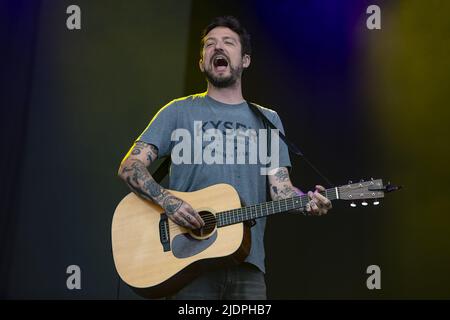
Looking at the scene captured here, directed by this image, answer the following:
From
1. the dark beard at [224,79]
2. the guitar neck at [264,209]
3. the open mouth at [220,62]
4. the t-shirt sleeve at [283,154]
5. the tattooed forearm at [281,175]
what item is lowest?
the guitar neck at [264,209]

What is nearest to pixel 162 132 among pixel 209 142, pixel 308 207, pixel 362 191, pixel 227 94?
pixel 209 142

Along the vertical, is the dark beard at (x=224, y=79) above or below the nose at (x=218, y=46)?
below

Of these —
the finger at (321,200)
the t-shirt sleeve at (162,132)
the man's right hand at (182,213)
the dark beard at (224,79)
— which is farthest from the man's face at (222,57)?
the finger at (321,200)

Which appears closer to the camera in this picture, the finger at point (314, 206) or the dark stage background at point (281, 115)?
the finger at point (314, 206)

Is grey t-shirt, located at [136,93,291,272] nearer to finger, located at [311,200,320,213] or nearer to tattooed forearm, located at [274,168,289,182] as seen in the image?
tattooed forearm, located at [274,168,289,182]

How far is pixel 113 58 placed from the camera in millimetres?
4676

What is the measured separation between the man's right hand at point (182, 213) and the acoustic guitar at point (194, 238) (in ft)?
0.14

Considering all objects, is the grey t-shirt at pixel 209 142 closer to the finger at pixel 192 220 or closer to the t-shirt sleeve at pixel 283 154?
the t-shirt sleeve at pixel 283 154

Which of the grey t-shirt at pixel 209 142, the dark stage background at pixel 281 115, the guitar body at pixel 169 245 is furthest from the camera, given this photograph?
the dark stage background at pixel 281 115

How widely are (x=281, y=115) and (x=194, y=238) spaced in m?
1.50

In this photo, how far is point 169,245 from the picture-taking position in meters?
3.47

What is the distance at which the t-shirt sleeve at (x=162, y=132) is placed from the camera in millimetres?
3689
